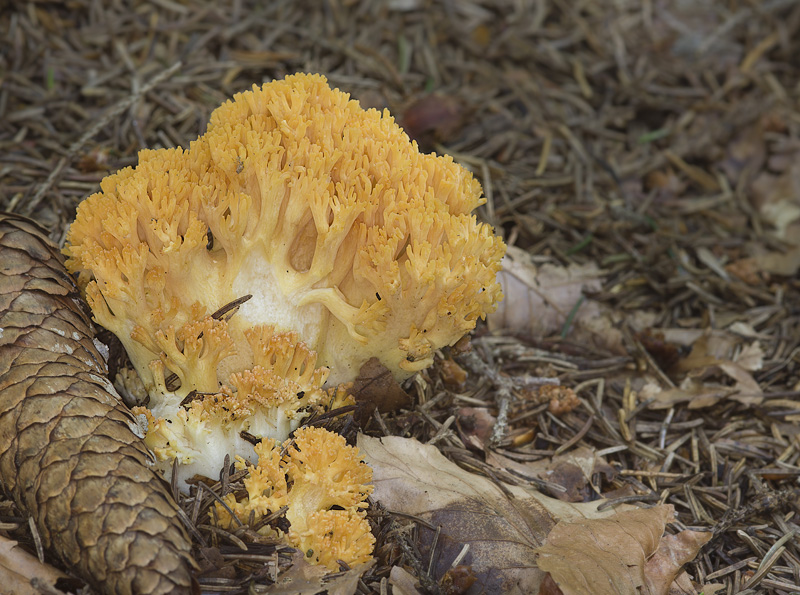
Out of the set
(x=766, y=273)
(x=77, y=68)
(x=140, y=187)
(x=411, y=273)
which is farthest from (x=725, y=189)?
(x=77, y=68)

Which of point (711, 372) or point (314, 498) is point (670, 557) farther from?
point (314, 498)

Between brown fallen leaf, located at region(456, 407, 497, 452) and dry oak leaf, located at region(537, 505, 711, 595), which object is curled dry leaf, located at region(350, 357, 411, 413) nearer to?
brown fallen leaf, located at region(456, 407, 497, 452)

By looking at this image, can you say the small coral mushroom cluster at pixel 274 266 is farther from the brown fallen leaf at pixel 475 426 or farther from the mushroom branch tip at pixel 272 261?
the brown fallen leaf at pixel 475 426

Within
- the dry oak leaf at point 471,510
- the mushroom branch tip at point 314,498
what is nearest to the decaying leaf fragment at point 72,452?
the mushroom branch tip at point 314,498

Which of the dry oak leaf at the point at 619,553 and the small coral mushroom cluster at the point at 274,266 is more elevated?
the small coral mushroom cluster at the point at 274,266

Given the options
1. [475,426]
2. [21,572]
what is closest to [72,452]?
[21,572]

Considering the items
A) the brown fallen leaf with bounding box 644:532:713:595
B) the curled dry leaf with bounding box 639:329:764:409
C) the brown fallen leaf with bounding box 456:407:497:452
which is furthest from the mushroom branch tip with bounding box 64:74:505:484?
the curled dry leaf with bounding box 639:329:764:409
